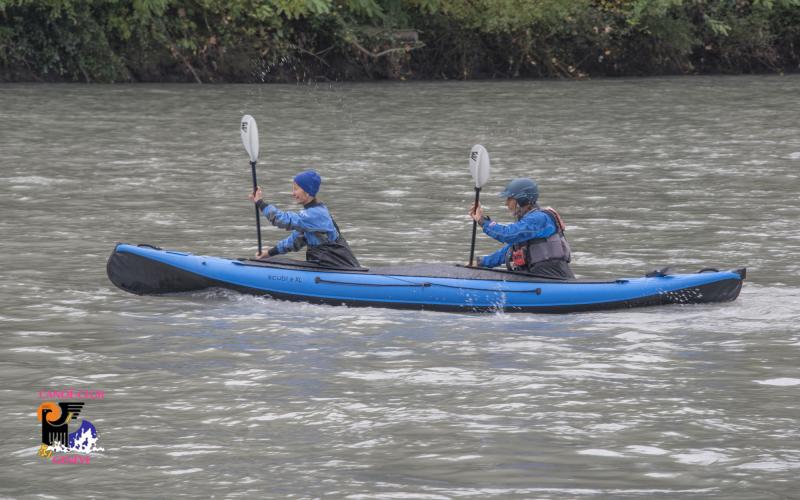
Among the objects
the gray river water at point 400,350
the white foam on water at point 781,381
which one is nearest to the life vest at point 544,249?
the gray river water at point 400,350

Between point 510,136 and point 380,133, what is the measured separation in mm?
2006

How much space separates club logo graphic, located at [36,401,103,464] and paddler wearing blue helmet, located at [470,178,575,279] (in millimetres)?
3791

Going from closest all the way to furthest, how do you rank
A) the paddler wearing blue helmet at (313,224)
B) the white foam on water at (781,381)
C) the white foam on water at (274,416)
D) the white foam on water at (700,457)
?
the white foam on water at (700,457), the white foam on water at (274,416), the white foam on water at (781,381), the paddler wearing blue helmet at (313,224)

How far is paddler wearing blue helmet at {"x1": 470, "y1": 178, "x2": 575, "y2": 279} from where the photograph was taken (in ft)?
35.1

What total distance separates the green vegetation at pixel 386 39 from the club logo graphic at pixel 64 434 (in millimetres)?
22404

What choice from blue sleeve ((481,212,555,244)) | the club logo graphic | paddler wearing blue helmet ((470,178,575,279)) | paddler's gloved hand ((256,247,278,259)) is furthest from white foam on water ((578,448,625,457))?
paddler's gloved hand ((256,247,278,259))

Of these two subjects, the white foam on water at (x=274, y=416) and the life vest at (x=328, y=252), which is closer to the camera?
the white foam on water at (x=274, y=416)

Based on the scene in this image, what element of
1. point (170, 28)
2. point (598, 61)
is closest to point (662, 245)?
point (170, 28)

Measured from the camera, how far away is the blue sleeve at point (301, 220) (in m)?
10.9

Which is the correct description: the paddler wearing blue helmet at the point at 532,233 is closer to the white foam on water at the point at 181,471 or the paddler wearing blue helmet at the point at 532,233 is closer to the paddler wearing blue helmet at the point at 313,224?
the paddler wearing blue helmet at the point at 313,224

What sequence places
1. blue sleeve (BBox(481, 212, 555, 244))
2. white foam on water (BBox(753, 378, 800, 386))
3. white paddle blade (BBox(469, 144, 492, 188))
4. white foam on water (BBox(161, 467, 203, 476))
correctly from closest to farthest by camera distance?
white foam on water (BBox(161, 467, 203, 476)), white foam on water (BBox(753, 378, 800, 386)), blue sleeve (BBox(481, 212, 555, 244)), white paddle blade (BBox(469, 144, 492, 188))

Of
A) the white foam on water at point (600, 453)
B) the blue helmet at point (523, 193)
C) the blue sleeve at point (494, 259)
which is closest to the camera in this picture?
the white foam on water at point (600, 453)

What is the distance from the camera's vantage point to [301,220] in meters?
10.9

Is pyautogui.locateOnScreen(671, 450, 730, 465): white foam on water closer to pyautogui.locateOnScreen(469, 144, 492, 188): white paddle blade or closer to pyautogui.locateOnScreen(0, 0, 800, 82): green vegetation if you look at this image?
pyautogui.locateOnScreen(469, 144, 492, 188): white paddle blade
